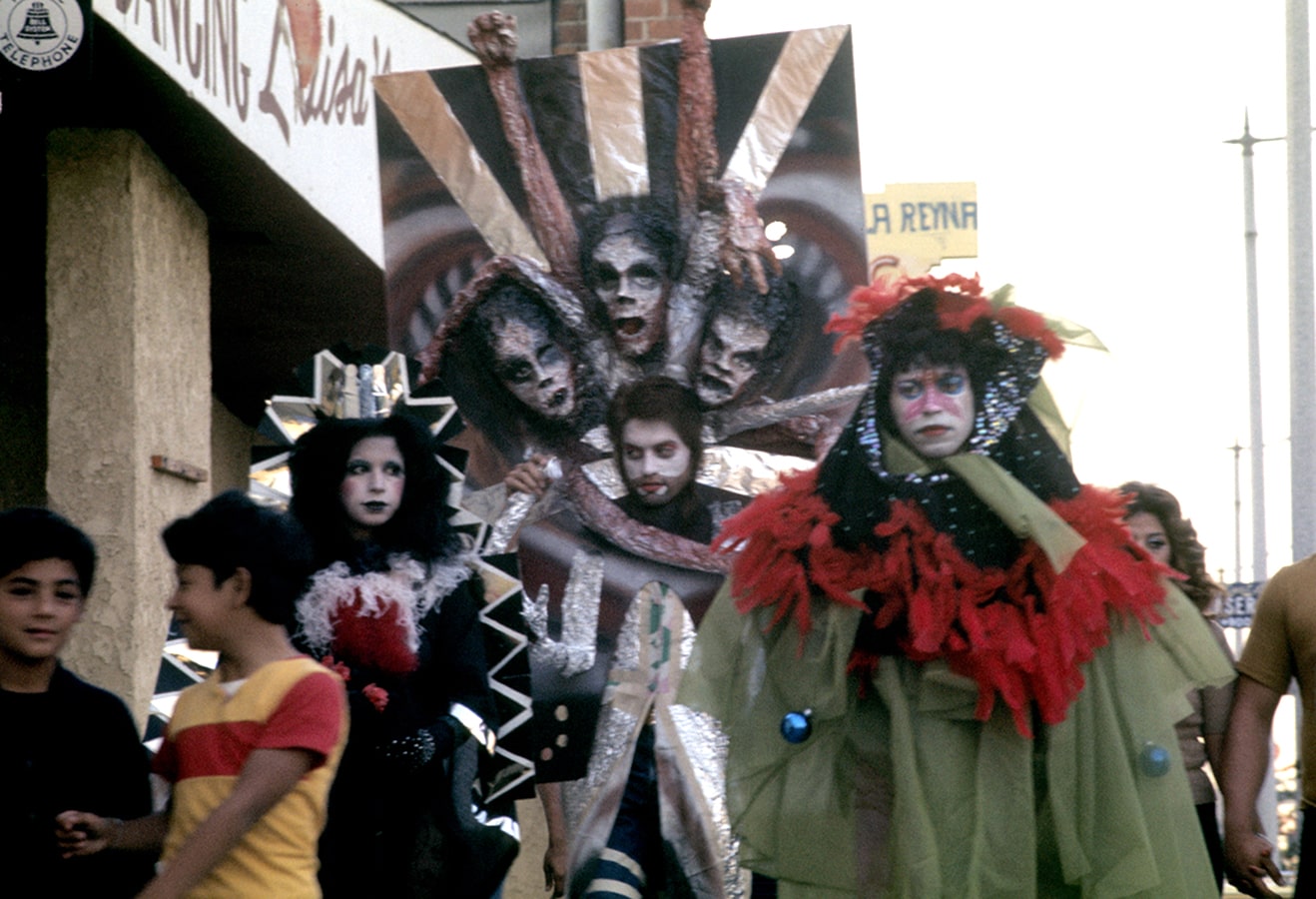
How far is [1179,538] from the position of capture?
539 cm

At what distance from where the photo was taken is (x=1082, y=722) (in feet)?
12.3

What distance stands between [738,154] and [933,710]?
7.16ft

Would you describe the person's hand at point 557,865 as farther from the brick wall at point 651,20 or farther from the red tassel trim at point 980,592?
the brick wall at point 651,20

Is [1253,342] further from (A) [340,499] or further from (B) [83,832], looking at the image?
(B) [83,832]

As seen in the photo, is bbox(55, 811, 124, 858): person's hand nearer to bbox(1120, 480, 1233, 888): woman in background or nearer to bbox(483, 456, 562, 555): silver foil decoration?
bbox(483, 456, 562, 555): silver foil decoration

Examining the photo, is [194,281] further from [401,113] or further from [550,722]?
[550,722]

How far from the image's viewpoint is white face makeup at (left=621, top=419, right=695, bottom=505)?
5.25 metres

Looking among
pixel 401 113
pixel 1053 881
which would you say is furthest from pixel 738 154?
pixel 1053 881

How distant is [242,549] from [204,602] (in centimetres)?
11

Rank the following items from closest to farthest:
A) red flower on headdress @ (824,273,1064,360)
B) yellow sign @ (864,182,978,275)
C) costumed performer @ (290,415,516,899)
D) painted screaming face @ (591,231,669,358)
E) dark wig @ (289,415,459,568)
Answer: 1. costumed performer @ (290,415,516,899)
2. red flower on headdress @ (824,273,1064,360)
3. dark wig @ (289,415,459,568)
4. painted screaming face @ (591,231,669,358)
5. yellow sign @ (864,182,978,275)

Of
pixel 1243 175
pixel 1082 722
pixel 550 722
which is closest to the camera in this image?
pixel 1082 722

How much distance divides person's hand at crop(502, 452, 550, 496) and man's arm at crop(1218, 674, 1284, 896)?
1991mm

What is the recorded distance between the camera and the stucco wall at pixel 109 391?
5.71 meters

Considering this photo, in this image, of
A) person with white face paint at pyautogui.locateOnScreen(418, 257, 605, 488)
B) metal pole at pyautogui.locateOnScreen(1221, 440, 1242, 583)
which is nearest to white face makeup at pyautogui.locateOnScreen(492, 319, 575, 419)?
person with white face paint at pyautogui.locateOnScreen(418, 257, 605, 488)
